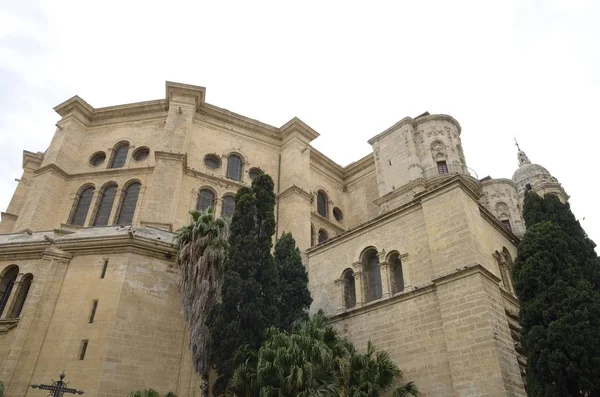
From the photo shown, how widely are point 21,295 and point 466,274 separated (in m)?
13.5

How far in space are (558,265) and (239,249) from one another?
27.3 feet

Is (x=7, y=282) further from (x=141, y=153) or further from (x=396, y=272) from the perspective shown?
(x=396, y=272)

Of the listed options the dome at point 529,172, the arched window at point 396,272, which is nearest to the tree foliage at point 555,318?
the arched window at point 396,272

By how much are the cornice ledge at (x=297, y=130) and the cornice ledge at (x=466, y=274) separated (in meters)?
13.9

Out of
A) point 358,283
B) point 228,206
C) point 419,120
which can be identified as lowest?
point 358,283

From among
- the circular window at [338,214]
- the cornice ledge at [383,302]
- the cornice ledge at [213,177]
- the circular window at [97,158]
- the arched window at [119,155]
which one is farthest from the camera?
the circular window at [338,214]

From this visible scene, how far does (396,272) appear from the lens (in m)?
14.9

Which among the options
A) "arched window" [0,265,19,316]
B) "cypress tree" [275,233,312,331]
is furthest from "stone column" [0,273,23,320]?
"cypress tree" [275,233,312,331]

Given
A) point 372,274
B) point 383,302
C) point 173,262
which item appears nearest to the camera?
point 383,302

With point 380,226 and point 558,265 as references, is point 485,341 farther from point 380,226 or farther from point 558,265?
point 380,226

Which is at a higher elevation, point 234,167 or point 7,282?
point 234,167

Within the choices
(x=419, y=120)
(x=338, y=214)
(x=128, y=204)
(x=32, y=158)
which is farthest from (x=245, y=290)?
(x=32, y=158)

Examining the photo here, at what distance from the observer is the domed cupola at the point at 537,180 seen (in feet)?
97.0

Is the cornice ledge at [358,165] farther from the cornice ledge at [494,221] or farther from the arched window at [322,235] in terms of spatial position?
the cornice ledge at [494,221]
